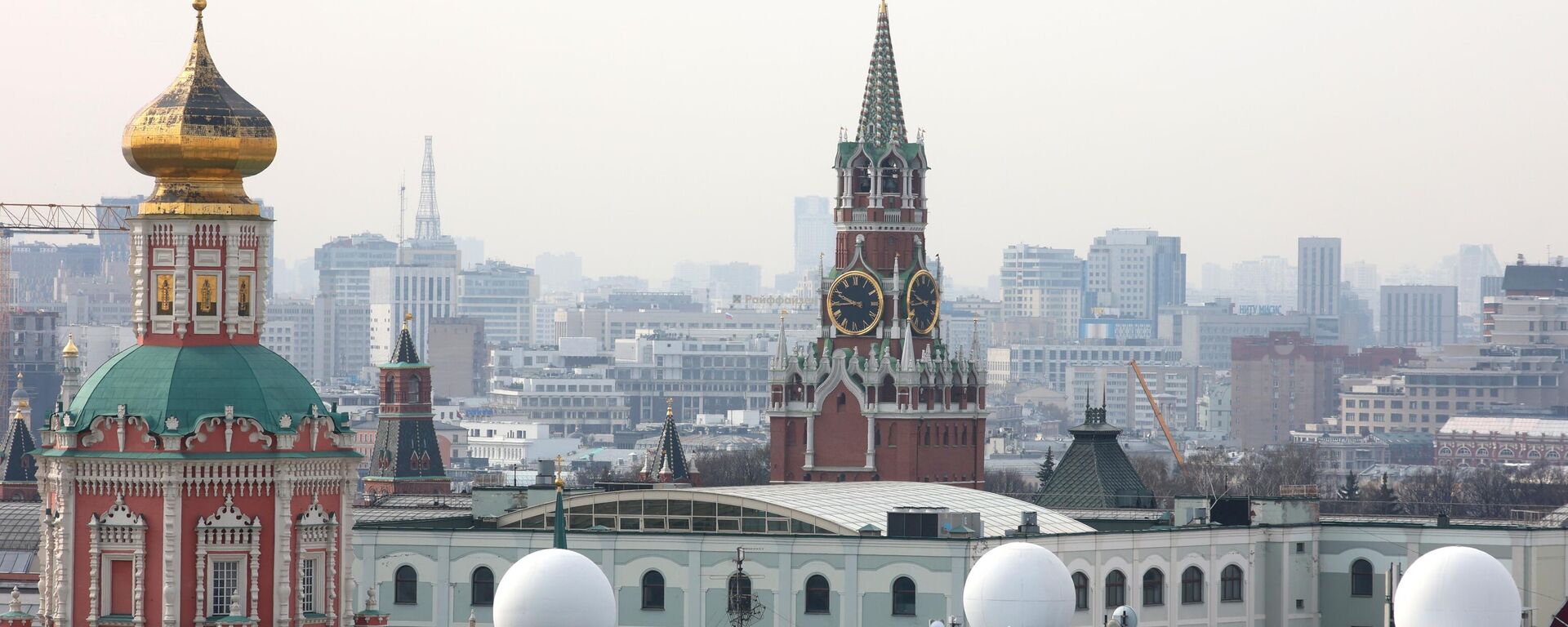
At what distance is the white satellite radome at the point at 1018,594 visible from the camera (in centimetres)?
7044

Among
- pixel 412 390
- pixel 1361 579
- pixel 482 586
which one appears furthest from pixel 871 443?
pixel 482 586

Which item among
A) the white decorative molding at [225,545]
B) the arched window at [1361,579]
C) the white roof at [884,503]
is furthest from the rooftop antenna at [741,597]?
the white decorative molding at [225,545]

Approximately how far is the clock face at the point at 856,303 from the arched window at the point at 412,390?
71.7 ft

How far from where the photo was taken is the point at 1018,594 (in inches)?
2776

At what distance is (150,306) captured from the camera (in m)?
68.2

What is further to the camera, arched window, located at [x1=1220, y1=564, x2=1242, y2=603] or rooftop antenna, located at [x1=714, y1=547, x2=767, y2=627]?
arched window, located at [x1=1220, y1=564, x2=1242, y2=603]

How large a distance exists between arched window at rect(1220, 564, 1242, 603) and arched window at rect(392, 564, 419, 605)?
69.7 feet

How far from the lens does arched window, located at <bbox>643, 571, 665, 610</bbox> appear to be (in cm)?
10388

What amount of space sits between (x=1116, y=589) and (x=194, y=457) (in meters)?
45.1

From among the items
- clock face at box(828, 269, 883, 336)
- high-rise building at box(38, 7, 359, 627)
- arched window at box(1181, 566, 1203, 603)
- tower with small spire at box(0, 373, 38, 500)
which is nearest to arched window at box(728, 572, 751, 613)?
arched window at box(1181, 566, 1203, 603)

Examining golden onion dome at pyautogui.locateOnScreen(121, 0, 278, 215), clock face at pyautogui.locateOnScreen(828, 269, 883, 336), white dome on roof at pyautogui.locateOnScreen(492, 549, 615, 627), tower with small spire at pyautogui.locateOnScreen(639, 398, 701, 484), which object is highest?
golden onion dome at pyautogui.locateOnScreen(121, 0, 278, 215)

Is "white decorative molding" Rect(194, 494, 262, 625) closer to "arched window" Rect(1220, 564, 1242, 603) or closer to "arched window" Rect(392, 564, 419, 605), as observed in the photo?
"arched window" Rect(392, 564, 419, 605)

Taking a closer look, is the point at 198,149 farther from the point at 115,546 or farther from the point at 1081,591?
the point at 1081,591

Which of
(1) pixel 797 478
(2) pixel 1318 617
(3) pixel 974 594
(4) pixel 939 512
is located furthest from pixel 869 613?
(1) pixel 797 478
